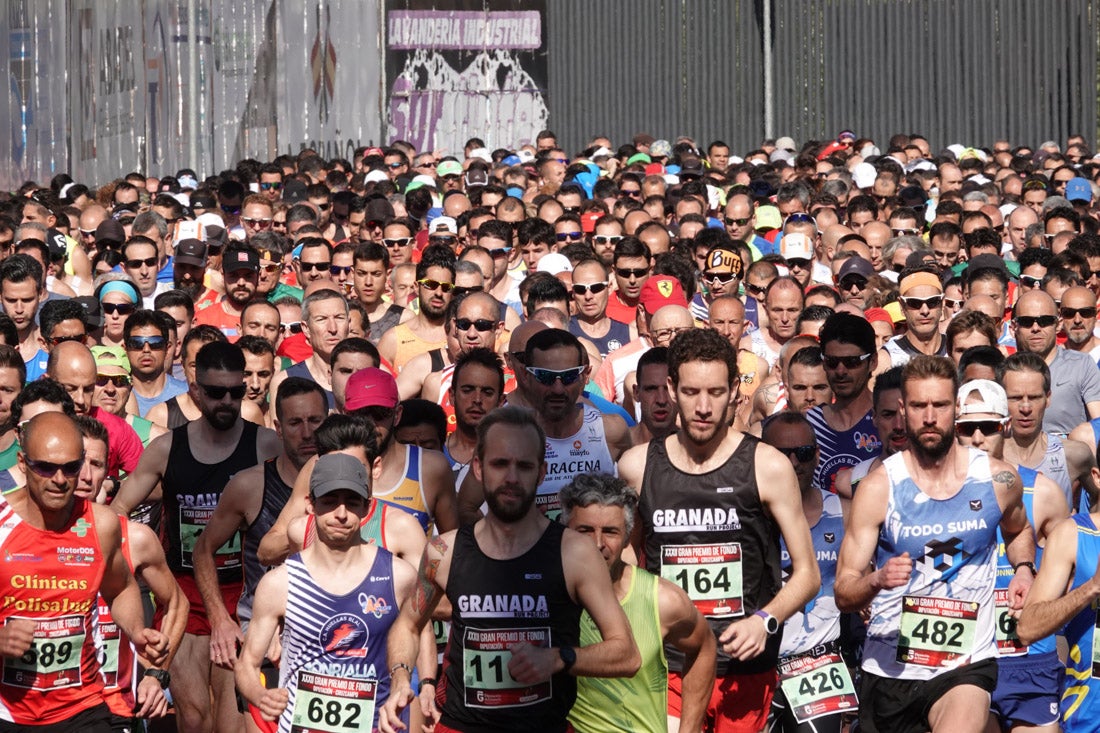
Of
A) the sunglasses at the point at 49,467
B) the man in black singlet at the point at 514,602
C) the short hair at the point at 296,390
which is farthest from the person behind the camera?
the short hair at the point at 296,390

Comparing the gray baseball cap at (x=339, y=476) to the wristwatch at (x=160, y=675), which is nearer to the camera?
the gray baseball cap at (x=339, y=476)

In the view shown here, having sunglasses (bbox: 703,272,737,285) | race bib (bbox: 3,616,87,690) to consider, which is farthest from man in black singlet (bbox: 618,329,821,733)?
sunglasses (bbox: 703,272,737,285)

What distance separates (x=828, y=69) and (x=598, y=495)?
24537mm

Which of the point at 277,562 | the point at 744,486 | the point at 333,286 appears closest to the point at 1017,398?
the point at 744,486

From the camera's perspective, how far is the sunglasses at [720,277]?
39.9 ft

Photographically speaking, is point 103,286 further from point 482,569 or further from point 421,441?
point 482,569

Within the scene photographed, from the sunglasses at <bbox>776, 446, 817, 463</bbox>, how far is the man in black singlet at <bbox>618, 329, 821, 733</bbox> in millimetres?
899

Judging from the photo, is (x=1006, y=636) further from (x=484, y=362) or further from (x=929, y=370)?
(x=484, y=362)

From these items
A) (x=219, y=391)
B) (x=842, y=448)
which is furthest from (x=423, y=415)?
(x=842, y=448)

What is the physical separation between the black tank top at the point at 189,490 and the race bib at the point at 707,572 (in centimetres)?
236

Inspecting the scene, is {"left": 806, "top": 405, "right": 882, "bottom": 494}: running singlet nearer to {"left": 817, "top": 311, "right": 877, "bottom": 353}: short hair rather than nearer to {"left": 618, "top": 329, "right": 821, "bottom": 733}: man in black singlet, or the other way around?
{"left": 817, "top": 311, "right": 877, "bottom": 353}: short hair

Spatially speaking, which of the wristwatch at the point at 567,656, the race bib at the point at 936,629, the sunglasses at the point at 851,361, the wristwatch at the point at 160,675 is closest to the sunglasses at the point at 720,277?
the sunglasses at the point at 851,361

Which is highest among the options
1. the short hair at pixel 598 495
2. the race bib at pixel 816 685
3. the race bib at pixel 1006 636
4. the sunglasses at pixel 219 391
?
the sunglasses at pixel 219 391

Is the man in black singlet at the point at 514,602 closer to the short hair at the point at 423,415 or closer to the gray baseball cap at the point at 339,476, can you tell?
the gray baseball cap at the point at 339,476
